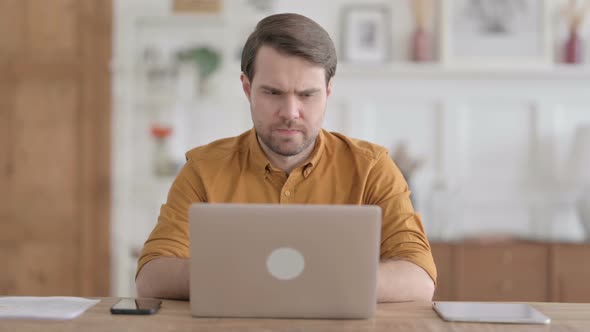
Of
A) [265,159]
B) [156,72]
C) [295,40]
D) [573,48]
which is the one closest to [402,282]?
[265,159]

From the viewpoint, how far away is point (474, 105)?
403cm

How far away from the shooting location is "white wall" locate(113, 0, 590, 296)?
3980mm

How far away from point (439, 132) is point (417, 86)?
30 centimetres

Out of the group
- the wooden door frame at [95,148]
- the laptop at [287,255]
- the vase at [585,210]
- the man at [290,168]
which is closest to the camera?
the laptop at [287,255]

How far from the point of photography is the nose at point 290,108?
5.97ft

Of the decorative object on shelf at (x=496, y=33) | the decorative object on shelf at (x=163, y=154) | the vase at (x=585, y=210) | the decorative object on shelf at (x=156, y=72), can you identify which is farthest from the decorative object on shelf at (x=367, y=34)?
the vase at (x=585, y=210)

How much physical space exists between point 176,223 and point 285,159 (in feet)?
1.17

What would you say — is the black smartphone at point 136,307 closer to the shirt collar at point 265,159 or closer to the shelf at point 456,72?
the shirt collar at point 265,159

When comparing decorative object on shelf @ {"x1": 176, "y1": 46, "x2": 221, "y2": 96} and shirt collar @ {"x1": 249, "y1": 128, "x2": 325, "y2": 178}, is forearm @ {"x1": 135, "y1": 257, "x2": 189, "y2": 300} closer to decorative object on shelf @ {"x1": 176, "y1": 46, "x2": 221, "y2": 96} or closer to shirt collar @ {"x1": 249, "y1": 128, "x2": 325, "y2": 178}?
shirt collar @ {"x1": 249, "y1": 128, "x2": 325, "y2": 178}

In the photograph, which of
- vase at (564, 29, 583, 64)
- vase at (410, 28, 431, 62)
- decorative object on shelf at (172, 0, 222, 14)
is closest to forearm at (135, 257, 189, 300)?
decorative object on shelf at (172, 0, 222, 14)

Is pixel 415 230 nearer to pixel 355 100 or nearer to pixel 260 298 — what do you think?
pixel 260 298

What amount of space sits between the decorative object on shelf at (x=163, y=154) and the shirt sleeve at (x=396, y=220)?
6.93 feet

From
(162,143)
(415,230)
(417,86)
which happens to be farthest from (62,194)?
(415,230)

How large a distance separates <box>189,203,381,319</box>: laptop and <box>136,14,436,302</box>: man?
320 millimetres
